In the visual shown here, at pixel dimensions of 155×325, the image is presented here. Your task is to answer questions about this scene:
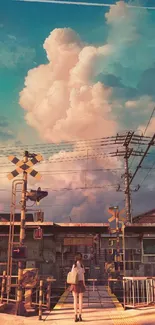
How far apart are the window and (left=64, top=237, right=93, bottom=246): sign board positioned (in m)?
3.64

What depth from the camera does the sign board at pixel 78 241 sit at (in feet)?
71.2

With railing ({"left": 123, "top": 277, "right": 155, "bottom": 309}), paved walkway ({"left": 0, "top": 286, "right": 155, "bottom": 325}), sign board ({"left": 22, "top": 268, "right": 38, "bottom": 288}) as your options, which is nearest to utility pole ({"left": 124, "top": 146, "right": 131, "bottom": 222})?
railing ({"left": 123, "top": 277, "right": 155, "bottom": 309})

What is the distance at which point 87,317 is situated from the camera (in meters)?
9.61

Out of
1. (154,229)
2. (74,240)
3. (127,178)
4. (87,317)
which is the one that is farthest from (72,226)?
(127,178)

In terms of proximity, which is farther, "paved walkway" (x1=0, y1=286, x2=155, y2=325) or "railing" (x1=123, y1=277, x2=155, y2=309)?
"railing" (x1=123, y1=277, x2=155, y2=309)

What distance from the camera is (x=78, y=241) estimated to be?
21.8 m

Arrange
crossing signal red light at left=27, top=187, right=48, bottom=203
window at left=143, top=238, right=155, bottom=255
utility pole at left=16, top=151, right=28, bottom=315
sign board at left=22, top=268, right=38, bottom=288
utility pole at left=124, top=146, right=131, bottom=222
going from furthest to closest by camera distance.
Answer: utility pole at left=124, top=146, right=131, bottom=222
window at left=143, top=238, right=155, bottom=255
crossing signal red light at left=27, top=187, right=48, bottom=203
sign board at left=22, top=268, right=38, bottom=288
utility pole at left=16, top=151, right=28, bottom=315

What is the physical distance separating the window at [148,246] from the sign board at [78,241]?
3.64 meters

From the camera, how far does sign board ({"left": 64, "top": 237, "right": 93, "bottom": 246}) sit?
21688 mm

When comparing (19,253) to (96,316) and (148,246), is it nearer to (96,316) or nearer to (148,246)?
(96,316)

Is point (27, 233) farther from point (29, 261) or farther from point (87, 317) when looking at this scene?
point (87, 317)

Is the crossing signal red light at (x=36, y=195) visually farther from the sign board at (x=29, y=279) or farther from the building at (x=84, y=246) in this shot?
the building at (x=84, y=246)

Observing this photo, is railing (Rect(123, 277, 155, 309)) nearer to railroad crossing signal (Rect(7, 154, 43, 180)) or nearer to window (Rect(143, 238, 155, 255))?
railroad crossing signal (Rect(7, 154, 43, 180))

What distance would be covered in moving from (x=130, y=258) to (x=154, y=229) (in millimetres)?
2575
